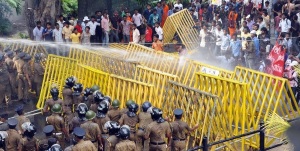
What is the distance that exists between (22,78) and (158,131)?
23.6 ft

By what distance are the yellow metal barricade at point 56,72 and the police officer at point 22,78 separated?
0.72 metres

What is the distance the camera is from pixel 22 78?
19062 millimetres

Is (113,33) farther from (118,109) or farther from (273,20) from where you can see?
(118,109)

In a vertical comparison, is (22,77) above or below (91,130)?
above

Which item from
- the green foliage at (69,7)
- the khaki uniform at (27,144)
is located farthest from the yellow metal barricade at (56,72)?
the green foliage at (69,7)

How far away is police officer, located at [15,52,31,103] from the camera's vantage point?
18.9m

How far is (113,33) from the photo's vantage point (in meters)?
24.1

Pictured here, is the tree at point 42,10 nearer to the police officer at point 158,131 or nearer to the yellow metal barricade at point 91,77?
the yellow metal barricade at point 91,77

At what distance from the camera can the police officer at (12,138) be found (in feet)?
43.9

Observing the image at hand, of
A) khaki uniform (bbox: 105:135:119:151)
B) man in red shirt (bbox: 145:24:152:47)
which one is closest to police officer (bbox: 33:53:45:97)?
man in red shirt (bbox: 145:24:152:47)

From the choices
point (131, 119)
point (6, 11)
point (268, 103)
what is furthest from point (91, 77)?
point (6, 11)

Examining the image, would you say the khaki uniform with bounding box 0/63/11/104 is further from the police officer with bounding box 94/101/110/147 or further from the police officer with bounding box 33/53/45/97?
the police officer with bounding box 94/101/110/147

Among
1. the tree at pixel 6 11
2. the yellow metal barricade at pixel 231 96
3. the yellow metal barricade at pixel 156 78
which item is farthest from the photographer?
the tree at pixel 6 11

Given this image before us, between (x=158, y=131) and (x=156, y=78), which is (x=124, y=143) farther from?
(x=156, y=78)
